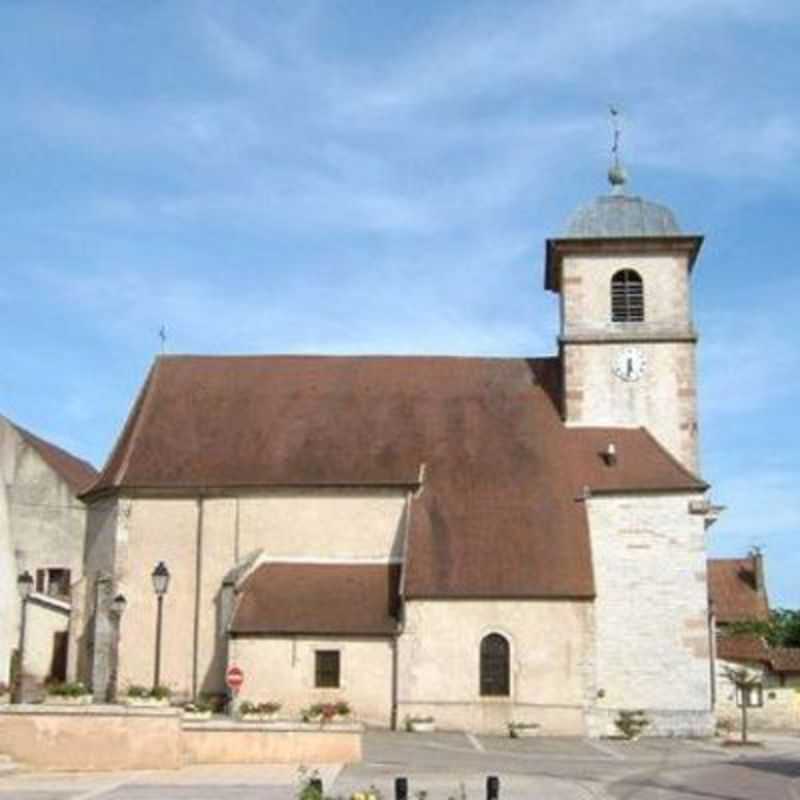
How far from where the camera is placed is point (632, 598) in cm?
3447

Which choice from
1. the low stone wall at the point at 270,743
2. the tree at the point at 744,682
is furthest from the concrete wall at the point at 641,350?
the low stone wall at the point at 270,743

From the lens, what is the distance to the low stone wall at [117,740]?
21.4 meters

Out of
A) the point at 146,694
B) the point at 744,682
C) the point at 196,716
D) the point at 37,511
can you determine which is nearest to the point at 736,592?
the point at 744,682

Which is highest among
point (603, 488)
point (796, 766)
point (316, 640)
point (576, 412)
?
point (576, 412)

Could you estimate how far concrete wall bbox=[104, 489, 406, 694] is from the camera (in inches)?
1391

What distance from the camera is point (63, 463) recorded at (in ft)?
151

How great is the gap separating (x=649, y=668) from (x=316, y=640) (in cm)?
868

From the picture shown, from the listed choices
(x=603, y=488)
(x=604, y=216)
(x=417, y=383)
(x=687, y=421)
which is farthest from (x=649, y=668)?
(x=604, y=216)

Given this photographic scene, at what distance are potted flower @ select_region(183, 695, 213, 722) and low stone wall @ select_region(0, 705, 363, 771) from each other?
1108 mm

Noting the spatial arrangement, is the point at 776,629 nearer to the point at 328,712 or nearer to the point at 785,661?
the point at 785,661

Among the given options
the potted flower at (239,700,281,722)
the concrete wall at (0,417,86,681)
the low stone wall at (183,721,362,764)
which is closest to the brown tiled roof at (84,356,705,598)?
the potted flower at (239,700,281,722)

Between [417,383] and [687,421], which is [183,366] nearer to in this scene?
[417,383]

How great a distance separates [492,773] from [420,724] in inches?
384

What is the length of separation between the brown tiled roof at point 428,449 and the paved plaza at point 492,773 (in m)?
5.16
